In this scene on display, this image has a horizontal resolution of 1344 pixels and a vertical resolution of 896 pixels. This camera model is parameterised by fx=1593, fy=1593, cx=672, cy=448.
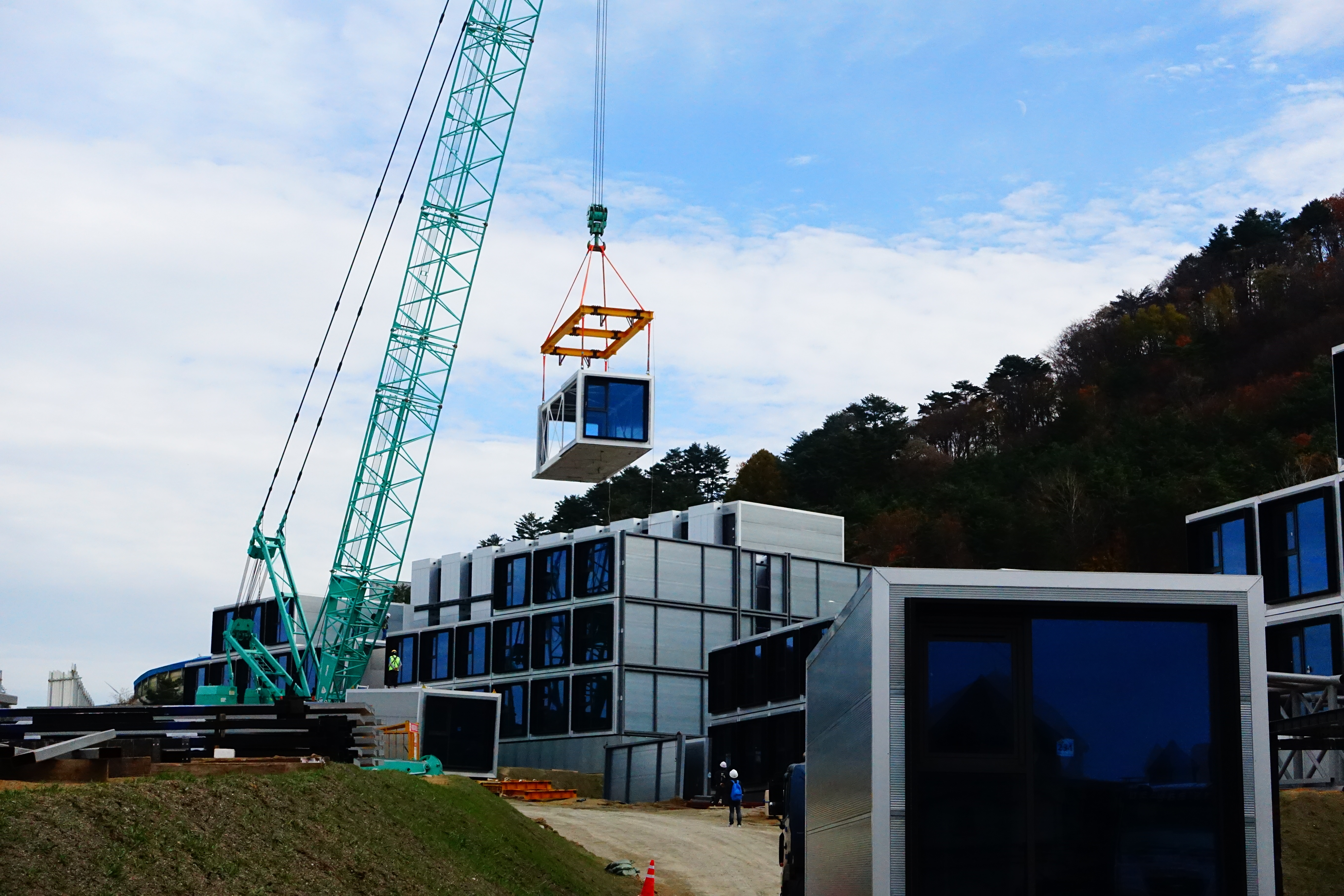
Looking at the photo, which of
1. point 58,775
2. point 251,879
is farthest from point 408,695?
point 251,879

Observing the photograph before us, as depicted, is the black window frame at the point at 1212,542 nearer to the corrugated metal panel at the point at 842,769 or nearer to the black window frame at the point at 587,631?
the black window frame at the point at 587,631

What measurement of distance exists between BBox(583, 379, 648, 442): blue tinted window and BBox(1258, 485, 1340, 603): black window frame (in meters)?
25.9

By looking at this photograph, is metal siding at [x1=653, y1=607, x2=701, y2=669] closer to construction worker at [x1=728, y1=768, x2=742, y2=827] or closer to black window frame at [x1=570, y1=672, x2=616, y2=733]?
black window frame at [x1=570, y1=672, x2=616, y2=733]

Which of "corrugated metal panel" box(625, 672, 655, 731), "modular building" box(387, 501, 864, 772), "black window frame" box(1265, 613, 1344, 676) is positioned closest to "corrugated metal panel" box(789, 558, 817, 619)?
"modular building" box(387, 501, 864, 772)

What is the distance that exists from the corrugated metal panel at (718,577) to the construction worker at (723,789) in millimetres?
26718

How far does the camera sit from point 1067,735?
11.9m

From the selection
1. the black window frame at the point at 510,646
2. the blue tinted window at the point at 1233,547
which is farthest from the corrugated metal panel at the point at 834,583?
the blue tinted window at the point at 1233,547

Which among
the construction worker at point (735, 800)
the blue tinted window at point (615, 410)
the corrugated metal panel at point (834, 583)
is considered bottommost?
the construction worker at point (735, 800)

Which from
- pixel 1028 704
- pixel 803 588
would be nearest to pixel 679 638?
pixel 803 588

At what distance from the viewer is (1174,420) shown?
355 feet

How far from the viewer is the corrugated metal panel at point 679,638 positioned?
3477 inches

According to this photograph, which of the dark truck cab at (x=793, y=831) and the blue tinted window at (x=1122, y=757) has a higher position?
the blue tinted window at (x=1122, y=757)

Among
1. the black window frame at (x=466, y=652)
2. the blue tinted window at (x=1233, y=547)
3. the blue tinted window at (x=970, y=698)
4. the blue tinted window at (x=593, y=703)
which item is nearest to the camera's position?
the blue tinted window at (x=970, y=698)

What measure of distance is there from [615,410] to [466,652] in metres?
36.4
